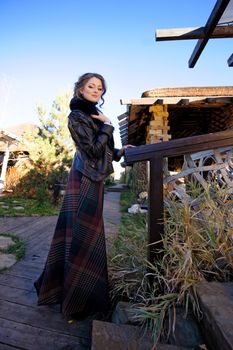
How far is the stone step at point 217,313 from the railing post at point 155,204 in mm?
285

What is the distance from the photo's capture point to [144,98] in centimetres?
483

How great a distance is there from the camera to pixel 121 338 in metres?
1.03

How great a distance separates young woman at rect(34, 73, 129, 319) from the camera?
4.41 ft

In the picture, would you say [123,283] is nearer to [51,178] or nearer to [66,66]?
[51,178]

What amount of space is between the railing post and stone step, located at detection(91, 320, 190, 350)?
1.16 ft

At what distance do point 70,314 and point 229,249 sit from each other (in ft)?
3.25

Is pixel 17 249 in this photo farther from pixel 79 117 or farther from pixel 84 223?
pixel 79 117

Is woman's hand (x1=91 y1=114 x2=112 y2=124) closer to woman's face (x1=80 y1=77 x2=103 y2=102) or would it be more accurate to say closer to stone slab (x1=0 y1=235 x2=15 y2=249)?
woman's face (x1=80 y1=77 x2=103 y2=102)

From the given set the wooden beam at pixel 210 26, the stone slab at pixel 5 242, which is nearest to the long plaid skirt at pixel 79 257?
the stone slab at pixel 5 242

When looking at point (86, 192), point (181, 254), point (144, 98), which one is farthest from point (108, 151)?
point (144, 98)

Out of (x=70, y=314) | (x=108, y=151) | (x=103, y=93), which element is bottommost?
(x=70, y=314)

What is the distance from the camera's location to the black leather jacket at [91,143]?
1.35 m

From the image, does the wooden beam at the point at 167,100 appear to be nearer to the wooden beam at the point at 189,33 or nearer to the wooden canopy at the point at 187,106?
the wooden canopy at the point at 187,106

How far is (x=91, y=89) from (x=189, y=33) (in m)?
1.36
